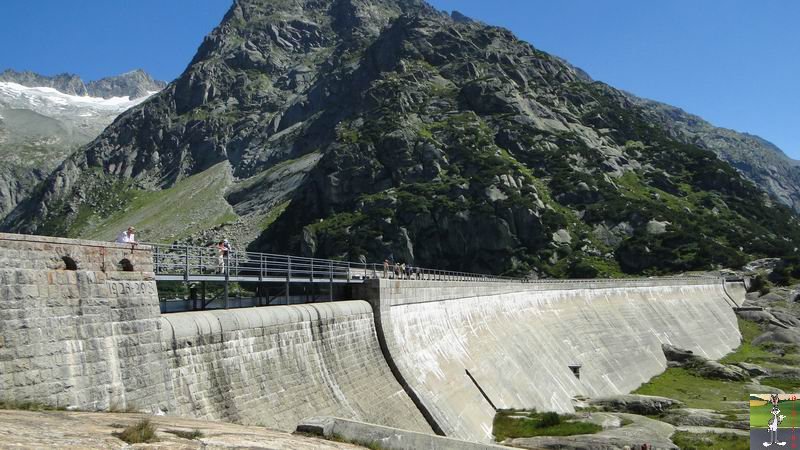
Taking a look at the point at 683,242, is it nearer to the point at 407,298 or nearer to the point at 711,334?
the point at 711,334

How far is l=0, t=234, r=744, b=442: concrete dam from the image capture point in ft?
42.1

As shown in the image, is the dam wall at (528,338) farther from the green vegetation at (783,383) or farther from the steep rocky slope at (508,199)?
the steep rocky slope at (508,199)

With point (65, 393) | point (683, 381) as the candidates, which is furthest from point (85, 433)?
point (683, 381)

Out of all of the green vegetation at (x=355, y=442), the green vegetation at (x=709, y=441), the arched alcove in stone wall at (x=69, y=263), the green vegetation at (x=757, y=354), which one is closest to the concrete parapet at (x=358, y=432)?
the green vegetation at (x=355, y=442)

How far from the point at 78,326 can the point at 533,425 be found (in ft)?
92.6

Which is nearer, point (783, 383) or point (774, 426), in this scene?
point (774, 426)

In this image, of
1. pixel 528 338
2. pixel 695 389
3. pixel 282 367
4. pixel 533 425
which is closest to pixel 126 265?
pixel 282 367

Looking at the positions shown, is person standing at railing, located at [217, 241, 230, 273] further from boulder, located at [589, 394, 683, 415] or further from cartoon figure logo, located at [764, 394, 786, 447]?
boulder, located at [589, 394, 683, 415]

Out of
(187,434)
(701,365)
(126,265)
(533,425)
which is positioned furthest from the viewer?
(701,365)

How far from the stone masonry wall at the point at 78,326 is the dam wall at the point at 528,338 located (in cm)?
1550

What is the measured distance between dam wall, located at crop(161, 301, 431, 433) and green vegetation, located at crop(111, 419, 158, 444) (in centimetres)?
505

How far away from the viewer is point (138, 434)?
10.5 metres

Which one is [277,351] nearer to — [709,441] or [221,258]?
[221,258]

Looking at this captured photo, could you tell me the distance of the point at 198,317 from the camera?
17641mm
